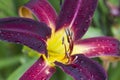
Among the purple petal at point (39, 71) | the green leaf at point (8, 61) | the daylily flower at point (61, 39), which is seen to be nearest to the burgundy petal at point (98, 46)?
the daylily flower at point (61, 39)

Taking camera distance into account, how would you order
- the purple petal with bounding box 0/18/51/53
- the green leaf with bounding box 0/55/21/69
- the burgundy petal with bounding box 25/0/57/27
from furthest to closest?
the green leaf with bounding box 0/55/21/69, the burgundy petal with bounding box 25/0/57/27, the purple petal with bounding box 0/18/51/53

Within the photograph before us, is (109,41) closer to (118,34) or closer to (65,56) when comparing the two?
(65,56)

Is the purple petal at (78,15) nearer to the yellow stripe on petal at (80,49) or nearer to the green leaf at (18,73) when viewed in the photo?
the yellow stripe on petal at (80,49)

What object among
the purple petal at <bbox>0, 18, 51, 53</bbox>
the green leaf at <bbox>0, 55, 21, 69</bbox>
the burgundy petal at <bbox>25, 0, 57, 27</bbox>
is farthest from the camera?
the green leaf at <bbox>0, 55, 21, 69</bbox>

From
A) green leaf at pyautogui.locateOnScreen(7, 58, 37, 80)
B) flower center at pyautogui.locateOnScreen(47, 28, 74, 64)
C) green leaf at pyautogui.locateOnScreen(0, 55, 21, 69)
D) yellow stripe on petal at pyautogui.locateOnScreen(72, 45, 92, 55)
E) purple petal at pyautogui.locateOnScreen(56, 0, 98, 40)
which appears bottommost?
green leaf at pyautogui.locateOnScreen(0, 55, 21, 69)

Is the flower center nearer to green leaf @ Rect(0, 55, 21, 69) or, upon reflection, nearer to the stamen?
the stamen


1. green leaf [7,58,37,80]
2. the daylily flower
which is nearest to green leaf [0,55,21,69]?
green leaf [7,58,37,80]
